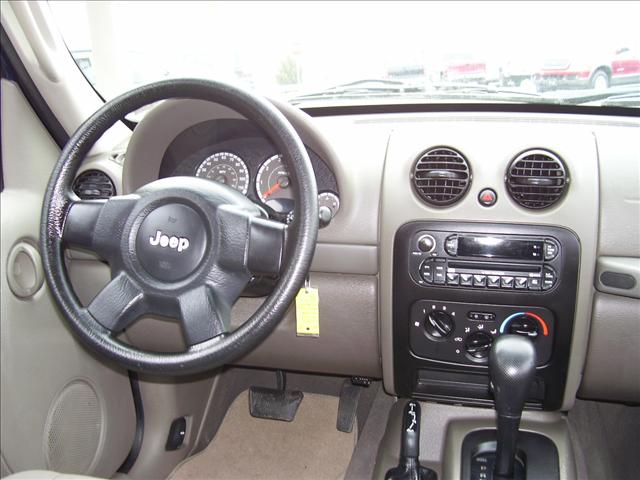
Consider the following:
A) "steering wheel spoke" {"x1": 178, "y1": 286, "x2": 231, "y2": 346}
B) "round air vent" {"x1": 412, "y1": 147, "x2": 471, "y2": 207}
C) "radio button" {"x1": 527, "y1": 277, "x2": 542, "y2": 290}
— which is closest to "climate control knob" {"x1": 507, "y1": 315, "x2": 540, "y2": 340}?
"radio button" {"x1": 527, "y1": 277, "x2": 542, "y2": 290}

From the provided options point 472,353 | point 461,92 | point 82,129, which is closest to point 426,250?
point 472,353

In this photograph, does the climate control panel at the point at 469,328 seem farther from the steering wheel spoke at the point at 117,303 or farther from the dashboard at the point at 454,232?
the steering wheel spoke at the point at 117,303

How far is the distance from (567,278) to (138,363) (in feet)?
3.61

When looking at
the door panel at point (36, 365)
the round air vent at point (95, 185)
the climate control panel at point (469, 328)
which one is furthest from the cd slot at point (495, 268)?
the door panel at point (36, 365)

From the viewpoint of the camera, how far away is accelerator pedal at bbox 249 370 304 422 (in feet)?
7.23

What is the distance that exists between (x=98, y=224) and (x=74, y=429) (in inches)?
31.1

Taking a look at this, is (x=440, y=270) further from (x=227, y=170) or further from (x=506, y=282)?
(x=227, y=170)

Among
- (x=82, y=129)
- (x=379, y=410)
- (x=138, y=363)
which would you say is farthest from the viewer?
(x=379, y=410)

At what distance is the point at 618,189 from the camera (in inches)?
57.1

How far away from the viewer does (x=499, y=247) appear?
147 cm

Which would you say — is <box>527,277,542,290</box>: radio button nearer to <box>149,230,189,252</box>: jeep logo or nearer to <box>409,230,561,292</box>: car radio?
<box>409,230,561,292</box>: car radio

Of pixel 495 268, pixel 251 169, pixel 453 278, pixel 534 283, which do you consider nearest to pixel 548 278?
pixel 534 283

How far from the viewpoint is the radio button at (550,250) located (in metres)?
1.45

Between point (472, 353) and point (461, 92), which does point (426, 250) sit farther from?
point (461, 92)
